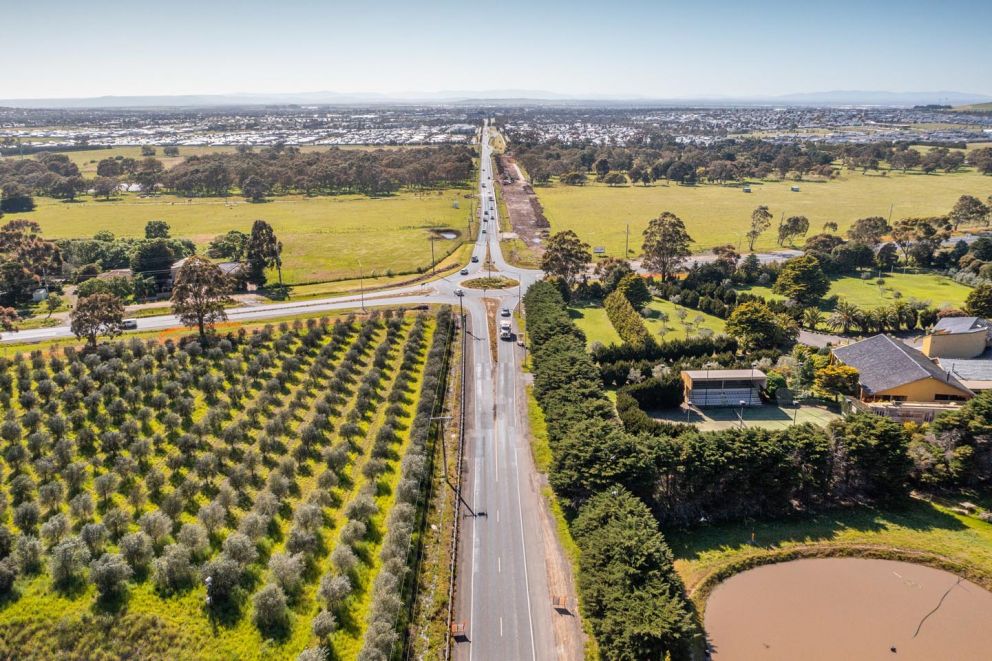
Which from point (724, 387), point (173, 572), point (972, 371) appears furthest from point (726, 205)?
point (173, 572)

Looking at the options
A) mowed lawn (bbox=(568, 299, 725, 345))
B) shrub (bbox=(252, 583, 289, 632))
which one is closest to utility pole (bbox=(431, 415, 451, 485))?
shrub (bbox=(252, 583, 289, 632))

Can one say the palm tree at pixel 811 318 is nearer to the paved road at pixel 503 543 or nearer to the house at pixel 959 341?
the house at pixel 959 341

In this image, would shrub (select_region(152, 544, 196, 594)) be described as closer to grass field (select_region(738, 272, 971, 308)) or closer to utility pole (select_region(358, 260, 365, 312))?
utility pole (select_region(358, 260, 365, 312))

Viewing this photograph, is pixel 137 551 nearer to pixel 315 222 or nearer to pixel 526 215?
pixel 315 222

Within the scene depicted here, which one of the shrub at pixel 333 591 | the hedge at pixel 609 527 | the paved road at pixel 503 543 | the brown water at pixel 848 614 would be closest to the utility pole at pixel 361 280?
the paved road at pixel 503 543

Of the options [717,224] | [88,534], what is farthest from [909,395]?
[717,224]

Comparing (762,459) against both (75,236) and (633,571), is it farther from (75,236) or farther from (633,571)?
(75,236)

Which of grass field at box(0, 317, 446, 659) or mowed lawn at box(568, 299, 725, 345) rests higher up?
mowed lawn at box(568, 299, 725, 345)
